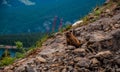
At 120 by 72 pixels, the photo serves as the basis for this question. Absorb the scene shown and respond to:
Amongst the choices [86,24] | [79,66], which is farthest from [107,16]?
[79,66]

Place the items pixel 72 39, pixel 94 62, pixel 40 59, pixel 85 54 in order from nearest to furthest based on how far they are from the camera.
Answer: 1. pixel 94 62
2. pixel 85 54
3. pixel 40 59
4. pixel 72 39

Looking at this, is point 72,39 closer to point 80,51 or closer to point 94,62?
point 80,51

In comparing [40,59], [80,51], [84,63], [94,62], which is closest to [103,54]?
[94,62]

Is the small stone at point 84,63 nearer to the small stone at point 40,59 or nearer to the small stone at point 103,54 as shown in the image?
the small stone at point 103,54

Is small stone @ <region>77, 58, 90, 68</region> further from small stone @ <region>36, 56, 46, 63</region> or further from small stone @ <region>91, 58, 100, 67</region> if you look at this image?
small stone @ <region>36, 56, 46, 63</region>

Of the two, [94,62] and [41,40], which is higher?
[41,40]

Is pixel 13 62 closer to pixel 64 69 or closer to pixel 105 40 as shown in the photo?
pixel 64 69

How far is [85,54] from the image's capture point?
1098cm

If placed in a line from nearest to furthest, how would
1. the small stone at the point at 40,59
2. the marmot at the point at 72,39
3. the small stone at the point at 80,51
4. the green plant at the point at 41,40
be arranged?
the small stone at the point at 80,51 → the small stone at the point at 40,59 → the marmot at the point at 72,39 → the green plant at the point at 41,40

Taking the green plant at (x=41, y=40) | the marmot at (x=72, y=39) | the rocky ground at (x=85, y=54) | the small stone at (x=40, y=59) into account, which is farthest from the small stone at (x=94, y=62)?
the green plant at (x=41, y=40)

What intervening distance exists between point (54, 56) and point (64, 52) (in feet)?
1.13

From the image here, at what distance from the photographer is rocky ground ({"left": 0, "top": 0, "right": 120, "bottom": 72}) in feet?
33.9

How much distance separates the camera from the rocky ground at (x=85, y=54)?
10.3m

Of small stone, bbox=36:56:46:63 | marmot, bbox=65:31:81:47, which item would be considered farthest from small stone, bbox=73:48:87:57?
small stone, bbox=36:56:46:63
